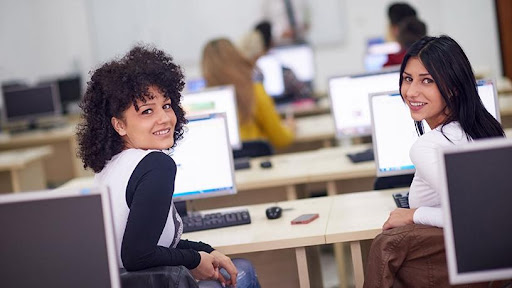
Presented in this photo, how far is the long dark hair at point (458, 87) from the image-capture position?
9.37 ft

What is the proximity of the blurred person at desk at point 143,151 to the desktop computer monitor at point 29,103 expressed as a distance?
6.63m

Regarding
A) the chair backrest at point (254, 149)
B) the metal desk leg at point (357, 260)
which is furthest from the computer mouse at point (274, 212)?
the chair backrest at point (254, 149)

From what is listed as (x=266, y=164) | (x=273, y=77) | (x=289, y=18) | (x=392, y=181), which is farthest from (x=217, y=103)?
(x=289, y=18)

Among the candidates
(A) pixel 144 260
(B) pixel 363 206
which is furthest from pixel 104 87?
(B) pixel 363 206

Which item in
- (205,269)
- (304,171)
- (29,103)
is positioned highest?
(29,103)

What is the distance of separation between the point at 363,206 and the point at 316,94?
575cm

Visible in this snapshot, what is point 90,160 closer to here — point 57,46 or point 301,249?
point 301,249

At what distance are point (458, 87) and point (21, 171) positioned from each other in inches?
199

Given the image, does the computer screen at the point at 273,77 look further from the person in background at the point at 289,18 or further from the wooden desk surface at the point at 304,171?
the wooden desk surface at the point at 304,171

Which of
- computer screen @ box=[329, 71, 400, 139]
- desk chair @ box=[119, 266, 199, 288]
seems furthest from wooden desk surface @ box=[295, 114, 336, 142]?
desk chair @ box=[119, 266, 199, 288]

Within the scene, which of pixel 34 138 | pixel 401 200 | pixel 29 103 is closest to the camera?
pixel 401 200

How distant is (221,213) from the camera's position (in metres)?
3.68

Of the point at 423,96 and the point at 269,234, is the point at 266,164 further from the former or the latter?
the point at 423,96

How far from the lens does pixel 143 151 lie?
271 cm
